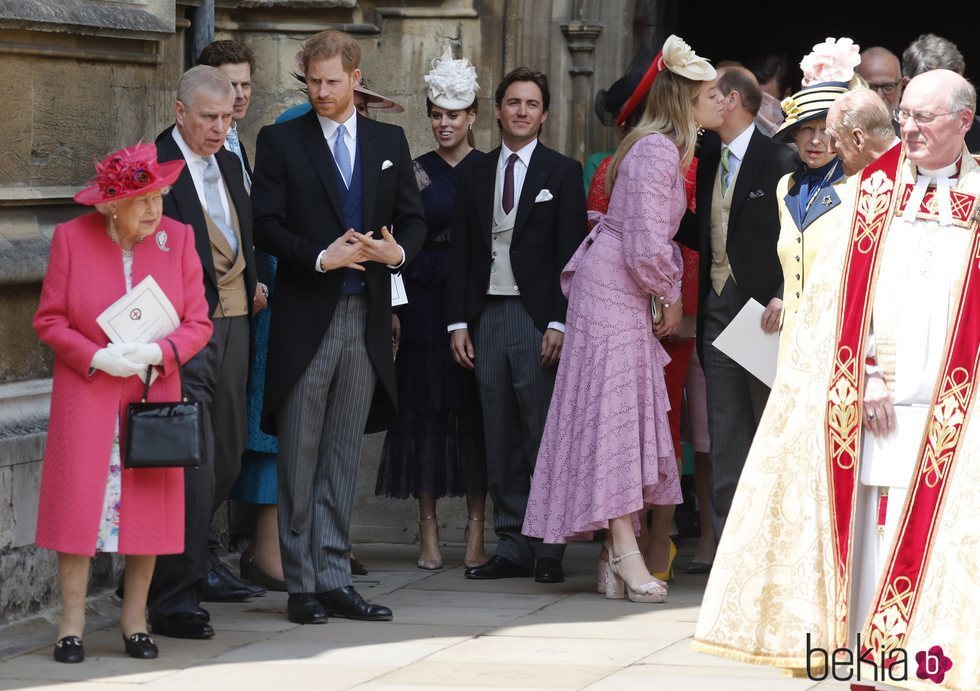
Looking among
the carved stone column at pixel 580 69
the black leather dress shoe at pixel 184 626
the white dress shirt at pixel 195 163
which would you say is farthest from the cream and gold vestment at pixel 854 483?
the carved stone column at pixel 580 69

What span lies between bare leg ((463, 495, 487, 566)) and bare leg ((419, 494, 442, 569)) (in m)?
0.13

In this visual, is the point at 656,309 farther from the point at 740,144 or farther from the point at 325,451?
the point at 325,451

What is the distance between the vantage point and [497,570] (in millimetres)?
7566

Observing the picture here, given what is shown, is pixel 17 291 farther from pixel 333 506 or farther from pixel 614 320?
pixel 614 320

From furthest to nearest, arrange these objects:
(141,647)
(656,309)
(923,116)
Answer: (656,309), (141,647), (923,116)

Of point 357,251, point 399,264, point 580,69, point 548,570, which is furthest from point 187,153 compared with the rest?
point 580,69

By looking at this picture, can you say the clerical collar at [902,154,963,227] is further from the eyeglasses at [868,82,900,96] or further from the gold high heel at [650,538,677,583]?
the eyeglasses at [868,82,900,96]

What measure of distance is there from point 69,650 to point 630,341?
2351 mm

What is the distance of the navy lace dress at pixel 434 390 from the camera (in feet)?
25.7

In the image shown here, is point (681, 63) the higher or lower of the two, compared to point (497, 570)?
higher

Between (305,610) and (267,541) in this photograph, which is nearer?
(305,610)

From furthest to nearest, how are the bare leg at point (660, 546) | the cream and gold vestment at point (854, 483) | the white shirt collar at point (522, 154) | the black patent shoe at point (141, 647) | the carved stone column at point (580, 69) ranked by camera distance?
the carved stone column at point (580, 69) → the white shirt collar at point (522, 154) → the bare leg at point (660, 546) → the black patent shoe at point (141, 647) → the cream and gold vestment at point (854, 483)

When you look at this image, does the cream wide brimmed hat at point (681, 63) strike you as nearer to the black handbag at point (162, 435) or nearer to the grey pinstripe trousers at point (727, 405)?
the grey pinstripe trousers at point (727, 405)

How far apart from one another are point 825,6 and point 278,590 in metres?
6.56
